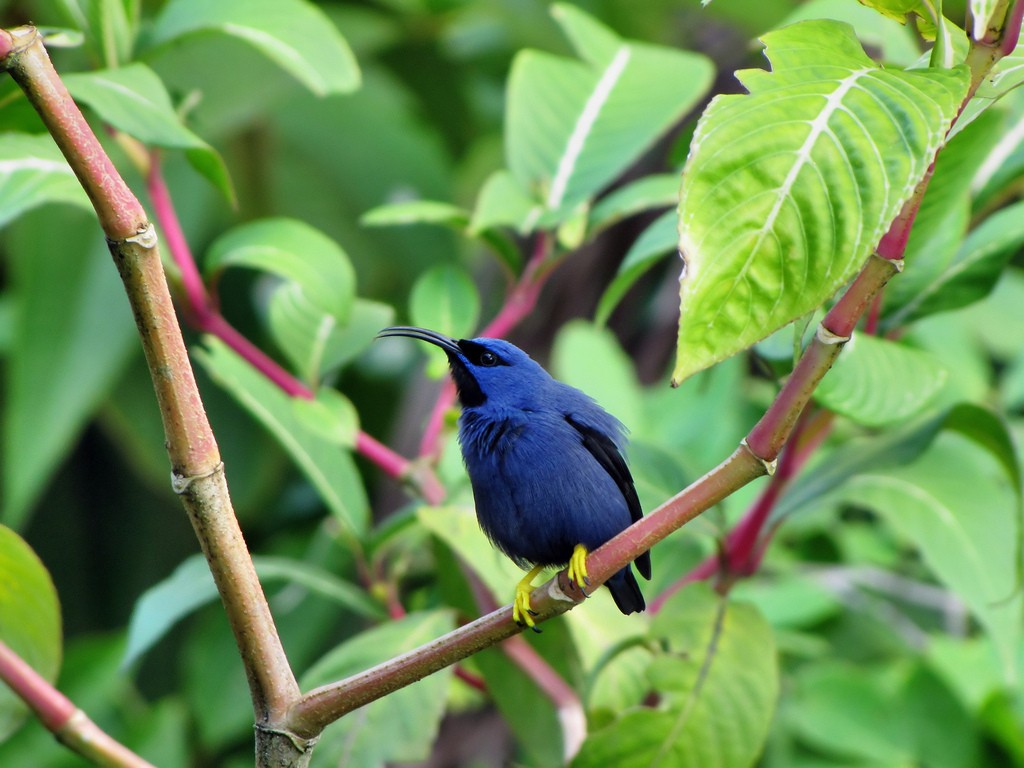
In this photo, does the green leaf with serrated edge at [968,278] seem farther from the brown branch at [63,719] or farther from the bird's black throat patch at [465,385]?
the brown branch at [63,719]

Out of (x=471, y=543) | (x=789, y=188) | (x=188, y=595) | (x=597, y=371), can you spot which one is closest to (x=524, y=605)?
(x=471, y=543)

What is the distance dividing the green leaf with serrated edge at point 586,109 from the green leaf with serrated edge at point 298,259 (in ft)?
1.27

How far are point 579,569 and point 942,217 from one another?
0.87 meters

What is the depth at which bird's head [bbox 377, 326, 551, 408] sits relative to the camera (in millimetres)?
1522

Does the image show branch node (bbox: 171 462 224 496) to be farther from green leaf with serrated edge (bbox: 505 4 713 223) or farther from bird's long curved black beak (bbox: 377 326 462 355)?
green leaf with serrated edge (bbox: 505 4 713 223)

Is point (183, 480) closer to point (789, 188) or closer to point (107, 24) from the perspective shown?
point (789, 188)

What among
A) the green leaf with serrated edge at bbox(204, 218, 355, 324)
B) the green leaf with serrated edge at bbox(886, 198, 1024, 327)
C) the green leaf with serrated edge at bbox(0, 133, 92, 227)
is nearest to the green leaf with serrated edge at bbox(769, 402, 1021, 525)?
the green leaf with serrated edge at bbox(886, 198, 1024, 327)

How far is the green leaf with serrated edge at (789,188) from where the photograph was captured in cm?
86

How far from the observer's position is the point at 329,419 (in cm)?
176

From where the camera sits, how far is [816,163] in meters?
0.92

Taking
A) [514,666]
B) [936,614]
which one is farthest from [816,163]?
[936,614]

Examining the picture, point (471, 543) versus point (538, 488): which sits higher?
point (538, 488)

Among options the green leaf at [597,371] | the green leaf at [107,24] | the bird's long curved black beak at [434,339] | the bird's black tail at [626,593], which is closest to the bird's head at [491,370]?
the bird's long curved black beak at [434,339]

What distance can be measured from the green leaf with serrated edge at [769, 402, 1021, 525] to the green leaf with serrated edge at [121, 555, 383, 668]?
74 centimetres
